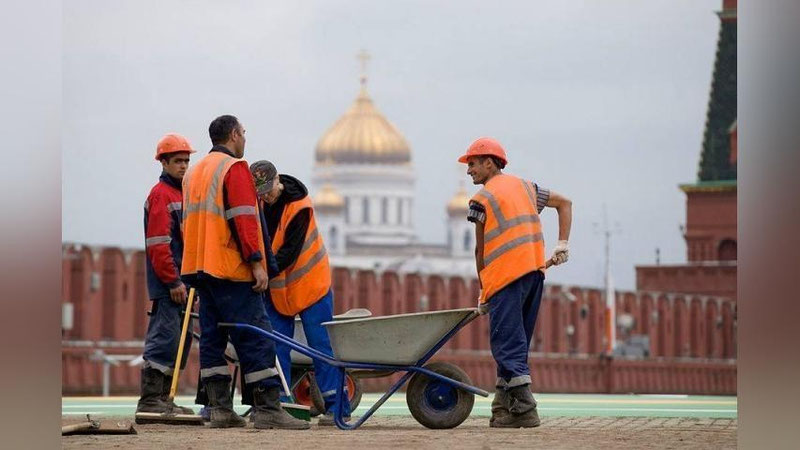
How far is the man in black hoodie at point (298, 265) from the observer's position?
381 inches

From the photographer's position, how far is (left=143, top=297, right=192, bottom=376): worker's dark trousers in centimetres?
987

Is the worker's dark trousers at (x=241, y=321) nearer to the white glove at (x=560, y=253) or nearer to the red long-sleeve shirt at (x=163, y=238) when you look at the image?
the red long-sleeve shirt at (x=163, y=238)

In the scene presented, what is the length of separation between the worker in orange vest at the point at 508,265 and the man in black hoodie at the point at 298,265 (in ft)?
2.77

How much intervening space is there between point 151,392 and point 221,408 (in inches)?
36.0

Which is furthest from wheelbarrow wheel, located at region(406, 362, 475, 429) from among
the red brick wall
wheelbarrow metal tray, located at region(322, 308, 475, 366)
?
the red brick wall

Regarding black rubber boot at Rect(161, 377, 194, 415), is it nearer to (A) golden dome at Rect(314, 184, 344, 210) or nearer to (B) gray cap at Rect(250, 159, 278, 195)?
(B) gray cap at Rect(250, 159, 278, 195)

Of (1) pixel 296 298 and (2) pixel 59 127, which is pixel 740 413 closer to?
(2) pixel 59 127

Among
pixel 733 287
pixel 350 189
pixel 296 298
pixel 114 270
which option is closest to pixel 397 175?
pixel 350 189

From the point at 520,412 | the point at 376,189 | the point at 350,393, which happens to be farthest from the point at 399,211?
the point at 520,412

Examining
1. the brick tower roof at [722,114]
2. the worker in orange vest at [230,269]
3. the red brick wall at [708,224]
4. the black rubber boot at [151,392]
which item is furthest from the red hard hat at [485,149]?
the brick tower roof at [722,114]

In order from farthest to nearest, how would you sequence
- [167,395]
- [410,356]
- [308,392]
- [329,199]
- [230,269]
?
[329,199] → [308,392] → [167,395] → [410,356] → [230,269]

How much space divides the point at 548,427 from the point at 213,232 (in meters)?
1.83

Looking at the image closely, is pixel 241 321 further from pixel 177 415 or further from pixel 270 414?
pixel 177 415

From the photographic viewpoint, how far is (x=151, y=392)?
32.6 feet
